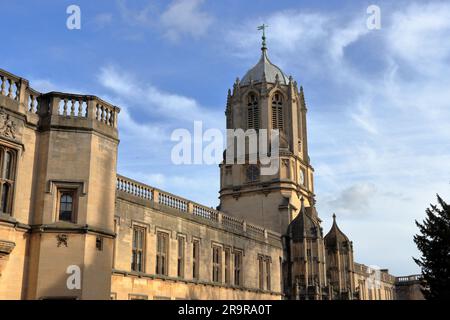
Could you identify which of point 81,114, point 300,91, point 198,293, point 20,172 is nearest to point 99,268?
point 20,172

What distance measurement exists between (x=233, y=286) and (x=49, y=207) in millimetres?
18932

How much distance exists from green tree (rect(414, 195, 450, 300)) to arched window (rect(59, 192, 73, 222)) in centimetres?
1946

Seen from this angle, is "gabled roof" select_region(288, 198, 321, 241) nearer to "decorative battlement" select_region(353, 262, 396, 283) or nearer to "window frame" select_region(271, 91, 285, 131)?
"window frame" select_region(271, 91, 285, 131)

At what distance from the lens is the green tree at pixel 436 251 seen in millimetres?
30242

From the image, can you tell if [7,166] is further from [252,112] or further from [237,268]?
[252,112]

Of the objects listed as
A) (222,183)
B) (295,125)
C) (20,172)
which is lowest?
(20,172)

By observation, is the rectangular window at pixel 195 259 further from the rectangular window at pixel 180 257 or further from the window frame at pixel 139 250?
the window frame at pixel 139 250

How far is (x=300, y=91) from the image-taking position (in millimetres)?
58125

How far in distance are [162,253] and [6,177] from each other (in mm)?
12481

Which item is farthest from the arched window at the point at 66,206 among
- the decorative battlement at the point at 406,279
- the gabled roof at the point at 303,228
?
the decorative battlement at the point at 406,279

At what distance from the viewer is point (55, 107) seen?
20.0 metres

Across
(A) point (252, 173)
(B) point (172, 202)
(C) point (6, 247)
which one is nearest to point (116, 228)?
(B) point (172, 202)

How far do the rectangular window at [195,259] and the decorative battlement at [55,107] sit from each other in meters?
12.7

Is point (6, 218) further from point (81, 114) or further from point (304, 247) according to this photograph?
point (304, 247)
